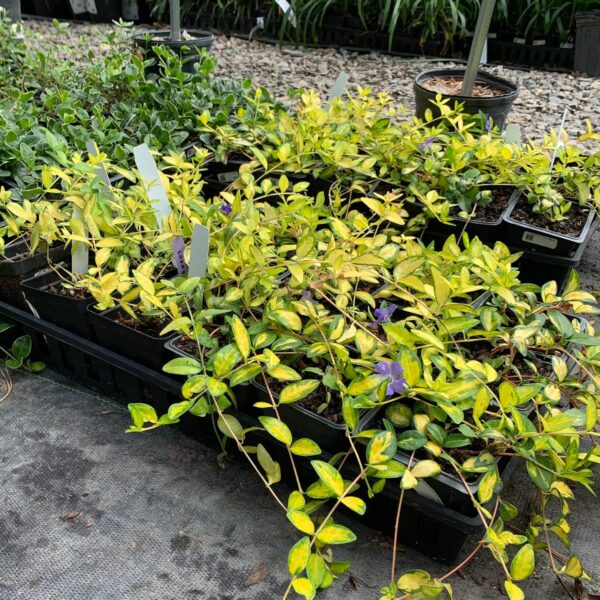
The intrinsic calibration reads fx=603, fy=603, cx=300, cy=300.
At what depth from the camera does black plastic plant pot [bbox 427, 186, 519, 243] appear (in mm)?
1555

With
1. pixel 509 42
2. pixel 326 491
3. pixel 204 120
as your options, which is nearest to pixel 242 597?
pixel 326 491

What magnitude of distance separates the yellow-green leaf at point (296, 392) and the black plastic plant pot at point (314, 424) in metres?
0.04

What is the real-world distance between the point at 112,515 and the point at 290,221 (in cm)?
67

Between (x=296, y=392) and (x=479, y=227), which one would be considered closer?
(x=296, y=392)

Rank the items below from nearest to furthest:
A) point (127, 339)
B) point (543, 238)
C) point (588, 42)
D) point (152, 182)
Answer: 1. point (127, 339)
2. point (152, 182)
3. point (543, 238)
4. point (588, 42)

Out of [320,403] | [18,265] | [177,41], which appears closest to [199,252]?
[320,403]

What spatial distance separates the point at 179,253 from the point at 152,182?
183 millimetres

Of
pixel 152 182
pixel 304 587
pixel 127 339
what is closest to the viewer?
pixel 304 587

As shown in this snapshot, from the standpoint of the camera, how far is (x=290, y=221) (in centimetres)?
130

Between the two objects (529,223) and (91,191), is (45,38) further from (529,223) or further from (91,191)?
(529,223)

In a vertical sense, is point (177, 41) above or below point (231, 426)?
above

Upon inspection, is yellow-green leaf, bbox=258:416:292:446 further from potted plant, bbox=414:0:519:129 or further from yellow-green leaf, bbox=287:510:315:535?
potted plant, bbox=414:0:519:129

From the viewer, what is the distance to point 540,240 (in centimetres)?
152

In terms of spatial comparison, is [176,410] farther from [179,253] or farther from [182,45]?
[182,45]
